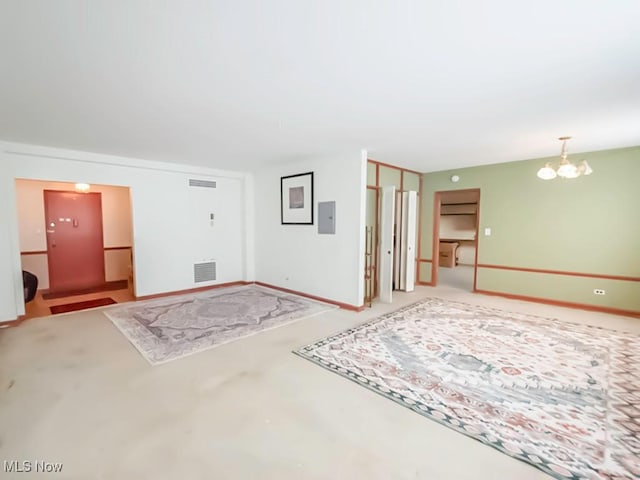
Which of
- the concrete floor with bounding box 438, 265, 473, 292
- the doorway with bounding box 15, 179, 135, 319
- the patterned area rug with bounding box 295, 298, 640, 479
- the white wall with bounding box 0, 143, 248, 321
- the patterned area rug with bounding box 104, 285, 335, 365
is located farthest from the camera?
the concrete floor with bounding box 438, 265, 473, 292

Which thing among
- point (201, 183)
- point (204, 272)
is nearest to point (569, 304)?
point (204, 272)

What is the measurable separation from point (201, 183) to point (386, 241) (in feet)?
12.7

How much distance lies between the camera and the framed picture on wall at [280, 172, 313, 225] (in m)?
5.39

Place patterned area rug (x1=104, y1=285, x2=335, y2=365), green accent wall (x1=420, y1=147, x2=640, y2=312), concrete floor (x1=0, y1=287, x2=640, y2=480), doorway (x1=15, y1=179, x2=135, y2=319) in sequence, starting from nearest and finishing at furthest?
1. concrete floor (x1=0, y1=287, x2=640, y2=480)
2. patterned area rug (x1=104, y1=285, x2=335, y2=365)
3. green accent wall (x1=420, y1=147, x2=640, y2=312)
4. doorway (x1=15, y1=179, x2=135, y2=319)

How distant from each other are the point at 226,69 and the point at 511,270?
576 cm

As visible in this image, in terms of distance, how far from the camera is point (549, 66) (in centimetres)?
212

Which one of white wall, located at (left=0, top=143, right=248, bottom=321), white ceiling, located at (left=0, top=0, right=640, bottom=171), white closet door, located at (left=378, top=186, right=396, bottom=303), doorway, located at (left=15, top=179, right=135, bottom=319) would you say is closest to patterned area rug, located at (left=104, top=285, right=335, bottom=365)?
white wall, located at (left=0, top=143, right=248, bottom=321)

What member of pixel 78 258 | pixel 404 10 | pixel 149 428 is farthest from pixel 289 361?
pixel 78 258

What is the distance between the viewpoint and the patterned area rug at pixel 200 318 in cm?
343

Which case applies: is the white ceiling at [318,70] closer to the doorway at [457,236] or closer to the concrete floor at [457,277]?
the concrete floor at [457,277]

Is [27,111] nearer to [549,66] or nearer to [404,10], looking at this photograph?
[404,10]

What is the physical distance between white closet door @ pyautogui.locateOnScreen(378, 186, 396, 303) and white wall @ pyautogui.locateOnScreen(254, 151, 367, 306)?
0.69 metres

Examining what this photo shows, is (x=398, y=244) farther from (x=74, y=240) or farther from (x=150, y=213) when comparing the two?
(x=74, y=240)

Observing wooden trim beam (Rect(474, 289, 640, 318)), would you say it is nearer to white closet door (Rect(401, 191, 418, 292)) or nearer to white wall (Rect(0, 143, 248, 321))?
white closet door (Rect(401, 191, 418, 292))
